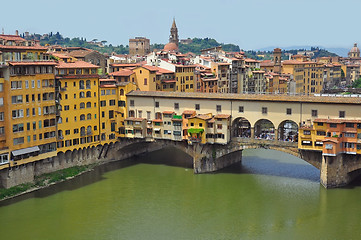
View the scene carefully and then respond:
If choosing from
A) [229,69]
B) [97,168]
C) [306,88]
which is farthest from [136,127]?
[306,88]

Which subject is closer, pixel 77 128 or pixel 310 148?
pixel 310 148

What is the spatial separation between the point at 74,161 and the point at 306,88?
69.7 metres

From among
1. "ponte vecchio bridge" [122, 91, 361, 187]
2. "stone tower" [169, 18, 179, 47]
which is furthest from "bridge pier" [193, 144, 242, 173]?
"stone tower" [169, 18, 179, 47]

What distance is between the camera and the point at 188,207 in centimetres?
3769

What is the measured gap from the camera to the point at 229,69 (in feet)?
240

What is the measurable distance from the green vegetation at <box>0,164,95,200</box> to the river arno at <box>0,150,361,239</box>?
0.89 m

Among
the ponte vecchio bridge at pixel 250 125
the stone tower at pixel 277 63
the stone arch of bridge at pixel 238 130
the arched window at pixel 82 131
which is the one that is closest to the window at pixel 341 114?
the ponte vecchio bridge at pixel 250 125

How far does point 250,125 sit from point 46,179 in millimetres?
20039

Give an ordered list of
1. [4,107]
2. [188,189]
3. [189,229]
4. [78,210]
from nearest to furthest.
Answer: [189,229]
[78,210]
[4,107]
[188,189]

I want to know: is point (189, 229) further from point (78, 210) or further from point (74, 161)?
point (74, 161)

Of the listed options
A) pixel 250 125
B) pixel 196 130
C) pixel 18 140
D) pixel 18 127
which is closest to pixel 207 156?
pixel 196 130

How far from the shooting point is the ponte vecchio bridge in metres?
40.4

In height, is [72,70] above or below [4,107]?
above

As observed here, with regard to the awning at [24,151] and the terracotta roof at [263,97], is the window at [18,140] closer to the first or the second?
the awning at [24,151]
